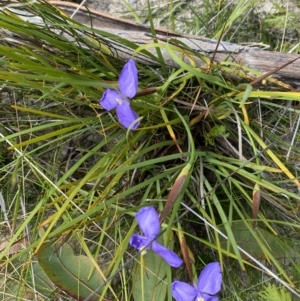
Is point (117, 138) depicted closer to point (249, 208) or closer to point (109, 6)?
point (249, 208)

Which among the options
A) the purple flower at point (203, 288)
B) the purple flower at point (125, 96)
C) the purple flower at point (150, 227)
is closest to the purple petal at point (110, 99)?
the purple flower at point (125, 96)

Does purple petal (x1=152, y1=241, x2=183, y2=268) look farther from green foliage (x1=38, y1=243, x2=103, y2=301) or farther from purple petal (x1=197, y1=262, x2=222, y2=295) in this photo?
green foliage (x1=38, y1=243, x2=103, y2=301)

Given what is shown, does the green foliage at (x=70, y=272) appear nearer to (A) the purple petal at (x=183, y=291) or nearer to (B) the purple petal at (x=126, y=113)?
(A) the purple petal at (x=183, y=291)

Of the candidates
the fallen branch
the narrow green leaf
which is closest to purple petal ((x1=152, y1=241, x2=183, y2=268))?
the narrow green leaf

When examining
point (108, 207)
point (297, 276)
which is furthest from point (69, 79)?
point (297, 276)

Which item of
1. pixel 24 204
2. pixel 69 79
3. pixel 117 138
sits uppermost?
pixel 69 79

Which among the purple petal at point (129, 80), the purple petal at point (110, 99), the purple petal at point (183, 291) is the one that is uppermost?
the purple petal at point (129, 80)

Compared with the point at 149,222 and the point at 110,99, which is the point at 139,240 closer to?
the point at 149,222
